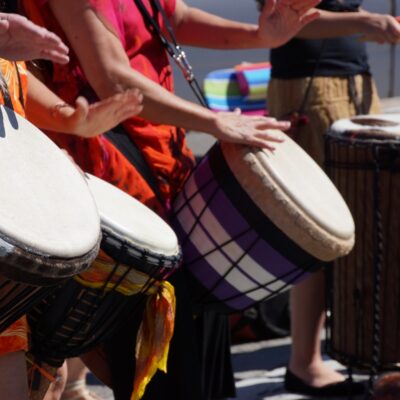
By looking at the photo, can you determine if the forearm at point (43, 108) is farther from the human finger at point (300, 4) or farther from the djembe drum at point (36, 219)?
the human finger at point (300, 4)

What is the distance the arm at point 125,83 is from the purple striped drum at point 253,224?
0.05m

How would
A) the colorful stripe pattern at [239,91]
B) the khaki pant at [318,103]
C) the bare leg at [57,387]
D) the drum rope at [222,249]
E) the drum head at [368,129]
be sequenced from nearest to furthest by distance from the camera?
the bare leg at [57,387] → the drum rope at [222,249] → the drum head at [368,129] → the khaki pant at [318,103] → the colorful stripe pattern at [239,91]

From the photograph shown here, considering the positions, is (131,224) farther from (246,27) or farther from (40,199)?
(246,27)

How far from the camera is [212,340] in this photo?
312 centimetres

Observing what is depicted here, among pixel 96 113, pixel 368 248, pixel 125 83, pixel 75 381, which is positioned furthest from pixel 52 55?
pixel 368 248

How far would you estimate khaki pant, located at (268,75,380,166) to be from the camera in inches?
147

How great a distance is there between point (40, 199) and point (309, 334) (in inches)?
77.1

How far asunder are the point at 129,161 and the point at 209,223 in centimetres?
24

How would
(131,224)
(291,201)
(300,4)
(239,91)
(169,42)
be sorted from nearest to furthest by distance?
1. (131,224)
2. (291,201)
3. (169,42)
4. (300,4)
5. (239,91)

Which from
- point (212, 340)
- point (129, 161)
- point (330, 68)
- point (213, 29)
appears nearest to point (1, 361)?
point (129, 161)

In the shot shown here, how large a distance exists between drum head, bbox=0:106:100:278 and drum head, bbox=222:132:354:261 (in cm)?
72

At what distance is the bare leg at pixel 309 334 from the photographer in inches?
145

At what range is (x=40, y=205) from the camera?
1862 millimetres

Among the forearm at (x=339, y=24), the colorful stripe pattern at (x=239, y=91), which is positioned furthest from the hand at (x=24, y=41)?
the colorful stripe pattern at (x=239, y=91)
